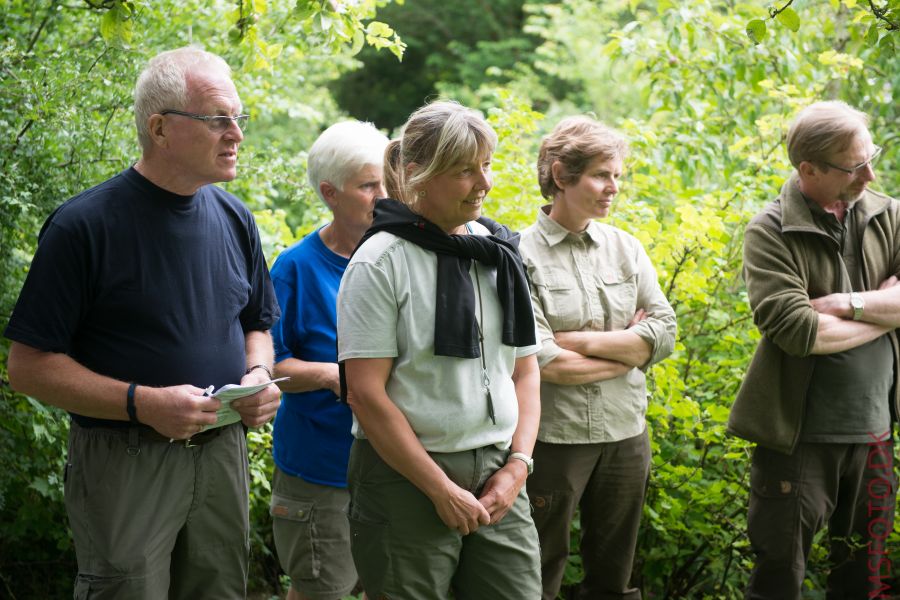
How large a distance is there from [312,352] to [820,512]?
1838 mm

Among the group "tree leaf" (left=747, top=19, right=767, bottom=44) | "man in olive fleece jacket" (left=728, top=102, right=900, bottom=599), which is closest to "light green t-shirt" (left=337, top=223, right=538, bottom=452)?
"tree leaf" (left=747, top=19, right=767, bottom=44)

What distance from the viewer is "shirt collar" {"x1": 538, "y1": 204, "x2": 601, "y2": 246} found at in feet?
10.3

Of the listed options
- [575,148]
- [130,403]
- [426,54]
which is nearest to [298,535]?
[130,403]

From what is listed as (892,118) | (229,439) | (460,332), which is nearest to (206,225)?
(229,439)

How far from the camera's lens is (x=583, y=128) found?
3166mm

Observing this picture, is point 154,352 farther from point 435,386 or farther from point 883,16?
point 883,16

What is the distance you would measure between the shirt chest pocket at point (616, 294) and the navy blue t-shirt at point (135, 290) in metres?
1.25

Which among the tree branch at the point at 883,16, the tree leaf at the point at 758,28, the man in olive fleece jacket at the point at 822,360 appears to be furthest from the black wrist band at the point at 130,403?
the tree branch at the point at 883,16

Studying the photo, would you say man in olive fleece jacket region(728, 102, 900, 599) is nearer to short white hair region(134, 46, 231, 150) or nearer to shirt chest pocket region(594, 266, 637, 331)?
shirt chest pocket region(594, 266, 637, 331)

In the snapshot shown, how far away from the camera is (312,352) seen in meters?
2.95

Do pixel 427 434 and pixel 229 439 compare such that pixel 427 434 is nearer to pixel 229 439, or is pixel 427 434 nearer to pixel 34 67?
pixel 229 439

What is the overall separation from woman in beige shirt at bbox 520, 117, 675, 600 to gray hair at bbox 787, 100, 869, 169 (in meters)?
0.61

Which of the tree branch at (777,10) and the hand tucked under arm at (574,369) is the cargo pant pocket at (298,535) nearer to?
the hand tucked under arm at (574,369)

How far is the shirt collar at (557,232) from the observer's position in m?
3.15
